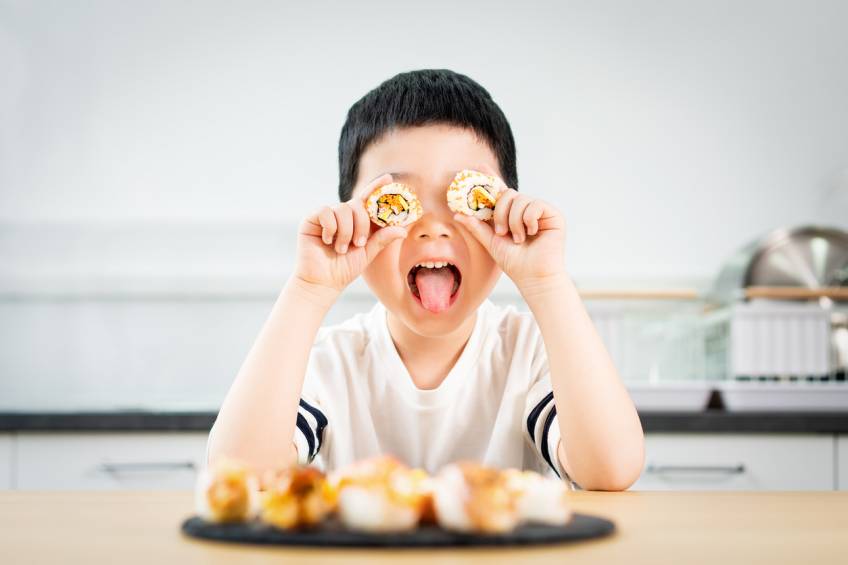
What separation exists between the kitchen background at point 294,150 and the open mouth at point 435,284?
162 centimetres

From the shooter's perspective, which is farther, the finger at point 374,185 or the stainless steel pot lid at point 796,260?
the stainless steel pot lid at point 796,260

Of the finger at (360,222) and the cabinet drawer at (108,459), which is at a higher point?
the finger at (360,222)

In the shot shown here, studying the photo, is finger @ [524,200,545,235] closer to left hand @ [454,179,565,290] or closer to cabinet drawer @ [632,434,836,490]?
left hand @ [454,179,565,290]

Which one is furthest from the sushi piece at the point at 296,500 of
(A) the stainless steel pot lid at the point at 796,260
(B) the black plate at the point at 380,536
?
(A) the stainless steel pot lid at the point at 796,260

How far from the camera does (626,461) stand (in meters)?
1.06

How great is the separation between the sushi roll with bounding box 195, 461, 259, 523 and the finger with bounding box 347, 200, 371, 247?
2.14ft

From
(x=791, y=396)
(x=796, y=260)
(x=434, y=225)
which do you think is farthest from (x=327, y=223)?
(x=796, y=260)

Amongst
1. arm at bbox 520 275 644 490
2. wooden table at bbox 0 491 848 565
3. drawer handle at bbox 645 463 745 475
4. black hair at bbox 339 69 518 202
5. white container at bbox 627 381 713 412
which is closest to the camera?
wooden table at bbox 0 491 848 565

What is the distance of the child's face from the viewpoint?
1.22 m

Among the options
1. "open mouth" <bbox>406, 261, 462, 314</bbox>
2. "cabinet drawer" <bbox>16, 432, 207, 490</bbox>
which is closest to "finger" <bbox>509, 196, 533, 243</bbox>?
"open mouth" <bbox>406, 261, 462, 314</bbox>

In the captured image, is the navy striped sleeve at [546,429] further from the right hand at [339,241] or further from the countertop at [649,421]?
the countertop at [649,421]

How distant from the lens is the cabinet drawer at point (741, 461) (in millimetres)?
2137

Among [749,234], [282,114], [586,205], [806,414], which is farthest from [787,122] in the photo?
[282,114]

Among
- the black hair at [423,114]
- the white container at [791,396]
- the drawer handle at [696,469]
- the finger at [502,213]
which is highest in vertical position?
the black hair at [423,114]
